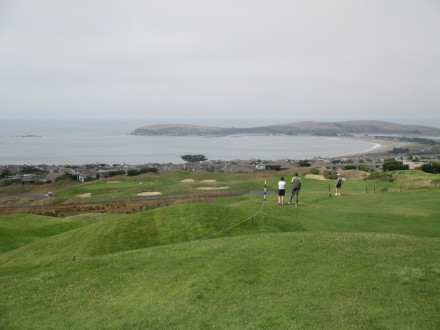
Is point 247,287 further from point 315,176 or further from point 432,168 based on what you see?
point 432,168

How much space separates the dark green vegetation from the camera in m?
9.16

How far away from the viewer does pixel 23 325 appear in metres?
10.3

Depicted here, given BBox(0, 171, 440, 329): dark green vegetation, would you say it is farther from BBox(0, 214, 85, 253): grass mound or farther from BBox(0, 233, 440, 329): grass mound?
BBox(0, 214, 85, 253): grass mound

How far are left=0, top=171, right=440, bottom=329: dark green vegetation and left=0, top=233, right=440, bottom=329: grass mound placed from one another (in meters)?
0.03

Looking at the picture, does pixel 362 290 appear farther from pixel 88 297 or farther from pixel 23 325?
pixel 23 325

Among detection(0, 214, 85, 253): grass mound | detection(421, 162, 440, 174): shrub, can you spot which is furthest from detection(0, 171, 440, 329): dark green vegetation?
detection(421, 162, 440, 174): shrub

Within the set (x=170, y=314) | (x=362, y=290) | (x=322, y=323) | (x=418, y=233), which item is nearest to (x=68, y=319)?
(x=170, y=314)

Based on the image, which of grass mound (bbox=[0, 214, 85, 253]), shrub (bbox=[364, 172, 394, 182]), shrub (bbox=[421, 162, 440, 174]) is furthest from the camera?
shrub (bbox=[421, 162, 440, 174])

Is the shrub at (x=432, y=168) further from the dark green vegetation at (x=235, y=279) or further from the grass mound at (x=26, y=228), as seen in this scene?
the grass mound at (x=26, y=228)

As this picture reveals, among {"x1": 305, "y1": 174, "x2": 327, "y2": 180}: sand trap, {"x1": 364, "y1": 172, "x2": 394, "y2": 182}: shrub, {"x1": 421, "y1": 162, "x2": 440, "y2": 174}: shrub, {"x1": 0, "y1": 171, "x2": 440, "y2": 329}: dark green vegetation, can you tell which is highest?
{"x1": 0, "y1": 171, "x2": 440, "y2": 329}: dark green vegetation

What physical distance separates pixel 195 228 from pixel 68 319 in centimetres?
1012

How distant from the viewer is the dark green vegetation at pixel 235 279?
30.1 ft

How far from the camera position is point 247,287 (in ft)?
35.7

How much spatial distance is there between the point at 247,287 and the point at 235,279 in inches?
25.7
